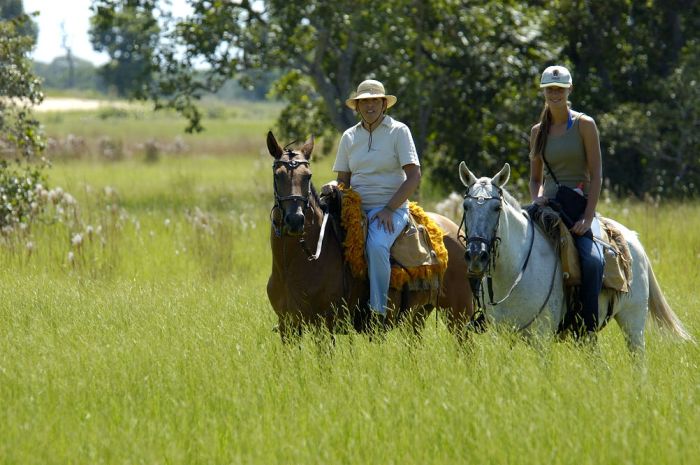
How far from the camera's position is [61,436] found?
6164 mm

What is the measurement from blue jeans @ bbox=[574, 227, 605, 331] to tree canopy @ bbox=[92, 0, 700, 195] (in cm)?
1537

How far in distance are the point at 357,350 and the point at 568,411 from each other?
1879 millimetres

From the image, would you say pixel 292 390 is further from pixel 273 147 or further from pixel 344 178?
pixel 344 178

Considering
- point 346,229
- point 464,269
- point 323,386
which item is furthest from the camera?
point 464,269

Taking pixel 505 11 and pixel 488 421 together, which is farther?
pixel 505 11

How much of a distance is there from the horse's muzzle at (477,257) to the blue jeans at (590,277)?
1055 millimetres

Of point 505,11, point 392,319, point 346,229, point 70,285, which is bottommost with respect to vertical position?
point 70,285

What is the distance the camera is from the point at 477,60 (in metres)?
24.8

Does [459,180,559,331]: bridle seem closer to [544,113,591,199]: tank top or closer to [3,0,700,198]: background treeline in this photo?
[544,113,591,199]: tank top

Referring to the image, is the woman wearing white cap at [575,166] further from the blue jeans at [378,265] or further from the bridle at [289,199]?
the bridle at [289,199]

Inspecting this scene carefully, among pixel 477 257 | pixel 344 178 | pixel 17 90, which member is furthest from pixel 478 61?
pixel 477 257

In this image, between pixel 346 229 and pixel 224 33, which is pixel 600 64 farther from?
pixel 346 229

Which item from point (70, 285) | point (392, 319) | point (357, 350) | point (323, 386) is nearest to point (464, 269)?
point (392, 319)

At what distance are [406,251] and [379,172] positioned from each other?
1.96 ft
